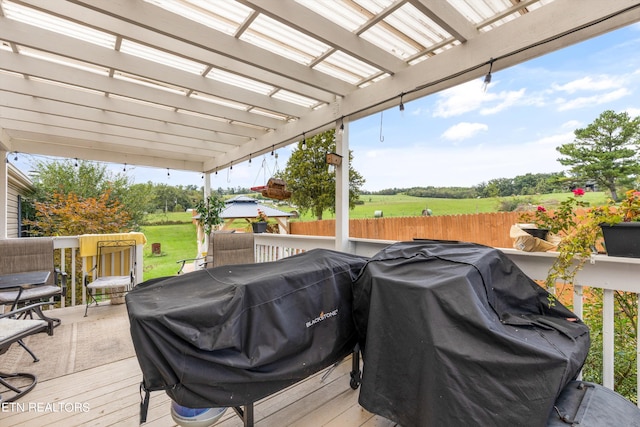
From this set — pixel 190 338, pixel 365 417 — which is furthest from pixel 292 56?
pixel 365 417

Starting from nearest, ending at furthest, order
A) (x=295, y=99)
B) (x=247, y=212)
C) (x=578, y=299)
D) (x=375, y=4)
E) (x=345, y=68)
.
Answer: (x=578, y=299) → (x=375, y=4) → (x=345, y=68) → (x=295, y=99) → (x=247, y=212)

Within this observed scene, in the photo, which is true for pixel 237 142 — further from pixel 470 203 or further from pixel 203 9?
pixel 470 203

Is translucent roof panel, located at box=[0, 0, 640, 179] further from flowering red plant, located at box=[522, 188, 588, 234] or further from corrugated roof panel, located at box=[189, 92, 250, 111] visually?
flowering red plant, located at box=[522, 188, 588, 234]

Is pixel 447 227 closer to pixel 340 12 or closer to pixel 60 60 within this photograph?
pixel 340 12

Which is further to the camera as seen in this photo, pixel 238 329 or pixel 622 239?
pixel 622 239

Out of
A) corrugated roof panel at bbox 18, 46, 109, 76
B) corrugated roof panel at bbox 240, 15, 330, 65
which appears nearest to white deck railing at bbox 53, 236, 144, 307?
corrugated roof panel at bbox 18, 46, 109, 76

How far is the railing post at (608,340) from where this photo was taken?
174cm

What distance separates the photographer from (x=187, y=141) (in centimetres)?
529

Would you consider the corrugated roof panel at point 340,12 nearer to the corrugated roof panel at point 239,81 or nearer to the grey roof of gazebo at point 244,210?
the corrugated roof panel at point 239,81

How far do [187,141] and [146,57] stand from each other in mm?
2582

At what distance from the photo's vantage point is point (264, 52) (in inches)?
104

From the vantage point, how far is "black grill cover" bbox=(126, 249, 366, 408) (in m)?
1.17

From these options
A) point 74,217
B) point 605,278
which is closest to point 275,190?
point 605,278

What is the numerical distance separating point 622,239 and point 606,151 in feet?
6.29
